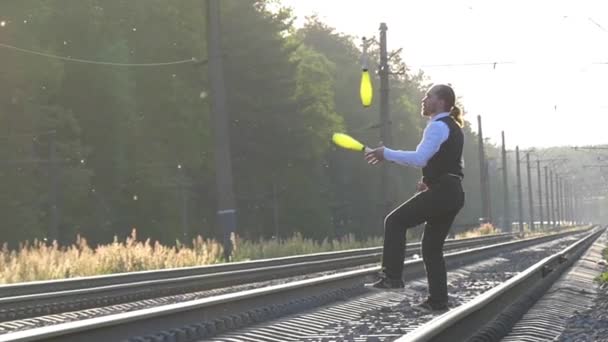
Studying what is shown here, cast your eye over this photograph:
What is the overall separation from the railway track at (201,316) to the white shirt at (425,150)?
70.3 inches

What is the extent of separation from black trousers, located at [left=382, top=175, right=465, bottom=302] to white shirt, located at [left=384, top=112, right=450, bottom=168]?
0.94 feet

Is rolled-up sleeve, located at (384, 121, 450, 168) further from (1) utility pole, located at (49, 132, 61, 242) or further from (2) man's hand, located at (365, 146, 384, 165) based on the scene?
(1) utility pole, located at (49, 132, 61, 242)

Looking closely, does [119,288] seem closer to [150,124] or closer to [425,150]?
[425,150]

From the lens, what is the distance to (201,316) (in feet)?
25.7

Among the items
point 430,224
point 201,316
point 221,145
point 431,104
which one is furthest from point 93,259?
point 431,104

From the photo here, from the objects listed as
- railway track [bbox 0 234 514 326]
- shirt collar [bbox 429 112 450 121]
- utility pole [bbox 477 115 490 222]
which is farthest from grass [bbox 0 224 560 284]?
utility pole [bbox 477 115 490 222]

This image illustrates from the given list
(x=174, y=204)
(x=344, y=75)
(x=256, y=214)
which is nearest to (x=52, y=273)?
(x=174, y=204)

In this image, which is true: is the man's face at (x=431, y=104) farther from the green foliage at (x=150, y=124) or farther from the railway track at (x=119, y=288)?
the green foliage at (x=150, y=124)

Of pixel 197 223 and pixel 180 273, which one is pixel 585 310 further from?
pixel 197 223

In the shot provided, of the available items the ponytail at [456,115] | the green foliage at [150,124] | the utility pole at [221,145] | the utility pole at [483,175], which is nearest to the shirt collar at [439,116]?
the ponytail at [456,115]

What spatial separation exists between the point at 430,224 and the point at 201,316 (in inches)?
77.9

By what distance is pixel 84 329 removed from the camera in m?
5.64

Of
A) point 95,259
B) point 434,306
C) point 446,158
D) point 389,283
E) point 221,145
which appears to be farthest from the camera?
point 221,145

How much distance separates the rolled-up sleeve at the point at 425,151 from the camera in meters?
7.82
